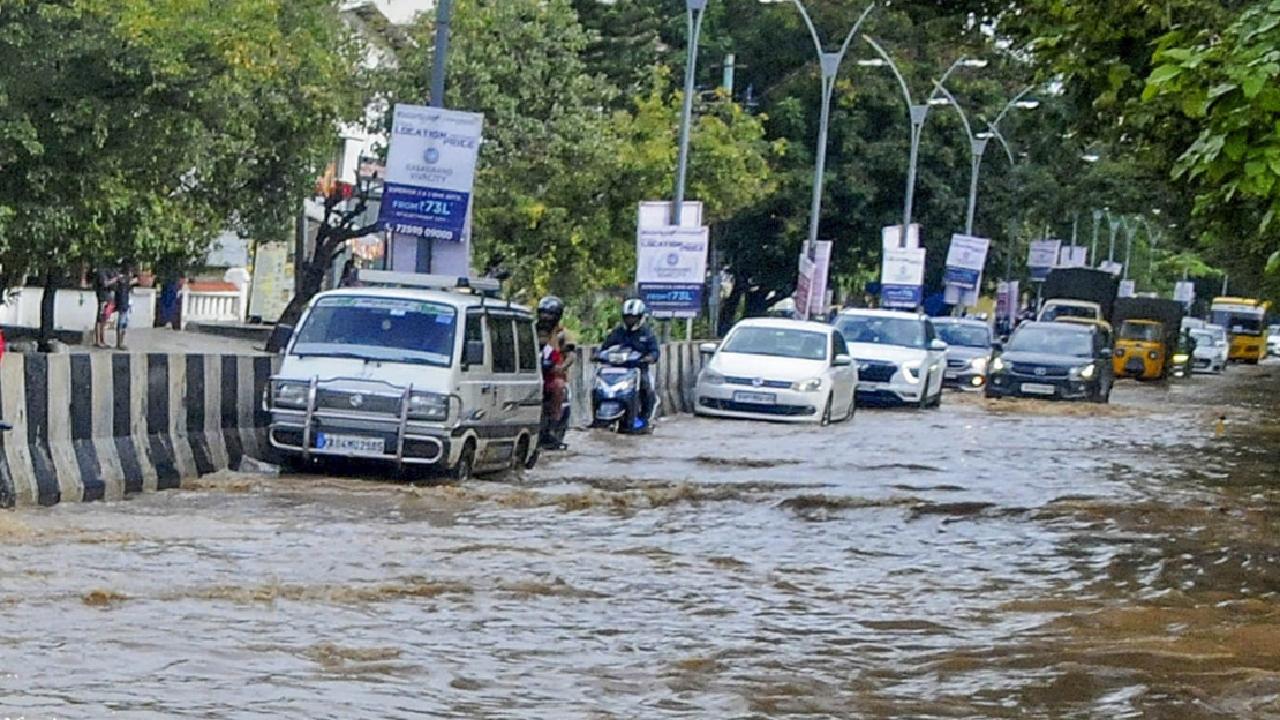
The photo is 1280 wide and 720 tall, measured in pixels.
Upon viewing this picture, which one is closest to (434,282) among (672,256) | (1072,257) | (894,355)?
(672,256)

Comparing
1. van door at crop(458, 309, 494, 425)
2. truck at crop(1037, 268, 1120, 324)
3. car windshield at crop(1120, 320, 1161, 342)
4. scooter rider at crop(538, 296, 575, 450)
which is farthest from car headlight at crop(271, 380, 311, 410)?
truck at crop(1037, 268, 1120, 324)

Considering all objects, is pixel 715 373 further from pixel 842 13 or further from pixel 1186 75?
pixel 842 13

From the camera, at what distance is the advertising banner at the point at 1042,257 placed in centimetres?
7475

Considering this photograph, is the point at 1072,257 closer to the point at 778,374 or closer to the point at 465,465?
the point at 778,374

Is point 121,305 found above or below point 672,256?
below

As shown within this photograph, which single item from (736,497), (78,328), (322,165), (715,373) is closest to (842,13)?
(78,328)

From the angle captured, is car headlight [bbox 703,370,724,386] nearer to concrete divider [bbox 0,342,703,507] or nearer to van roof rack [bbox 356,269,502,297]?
van roof rack [bbox 356,269,502,297]

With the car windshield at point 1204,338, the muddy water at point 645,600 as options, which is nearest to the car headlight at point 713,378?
the muddy water at point 645,600

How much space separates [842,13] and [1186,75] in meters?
50.9

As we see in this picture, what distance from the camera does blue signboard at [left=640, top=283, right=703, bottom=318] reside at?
105ft

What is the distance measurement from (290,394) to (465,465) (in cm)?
157

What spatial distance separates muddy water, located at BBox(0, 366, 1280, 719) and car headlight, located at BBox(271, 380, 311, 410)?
62 cm

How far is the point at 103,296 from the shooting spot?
42.2 metres

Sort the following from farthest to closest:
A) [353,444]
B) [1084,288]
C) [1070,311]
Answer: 1. [1084,288]
2. [1070,311]
3. [353,444]
